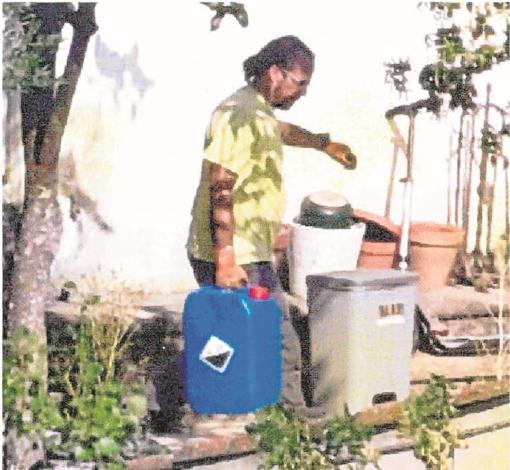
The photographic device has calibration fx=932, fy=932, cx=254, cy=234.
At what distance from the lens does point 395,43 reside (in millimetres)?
3084

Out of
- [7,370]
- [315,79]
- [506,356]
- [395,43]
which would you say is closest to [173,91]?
[315,79]

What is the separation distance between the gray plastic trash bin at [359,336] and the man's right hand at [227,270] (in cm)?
24

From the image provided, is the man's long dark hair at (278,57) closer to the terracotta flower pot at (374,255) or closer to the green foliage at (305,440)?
the terracotta flower pot at (374,255)

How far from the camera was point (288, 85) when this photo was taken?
310 centimetres

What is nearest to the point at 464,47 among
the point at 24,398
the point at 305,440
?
the point at 305,440

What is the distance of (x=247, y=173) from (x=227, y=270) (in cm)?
33

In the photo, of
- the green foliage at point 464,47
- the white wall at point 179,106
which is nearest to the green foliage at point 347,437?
the white wall at point 179,106

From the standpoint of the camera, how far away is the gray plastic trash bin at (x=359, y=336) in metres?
3.07

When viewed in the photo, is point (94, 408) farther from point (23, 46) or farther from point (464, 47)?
point (464, 47)

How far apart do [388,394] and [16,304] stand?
1.28 m

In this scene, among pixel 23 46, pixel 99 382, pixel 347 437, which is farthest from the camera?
pixel 347 437

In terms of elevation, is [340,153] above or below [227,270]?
above

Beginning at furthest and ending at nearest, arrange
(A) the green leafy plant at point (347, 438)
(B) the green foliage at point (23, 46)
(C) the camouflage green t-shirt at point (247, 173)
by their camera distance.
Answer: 1. (A) the green leafy plant at point (347, 438)
2. (C) the camouflage green t-shirt at point (247, 173)
3. (B) the green foliage at point (23, 46)

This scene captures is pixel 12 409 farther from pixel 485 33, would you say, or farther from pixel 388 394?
pixel 485 33
